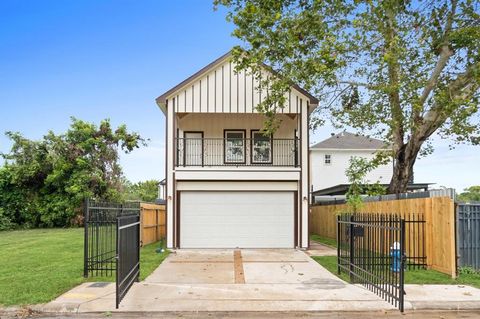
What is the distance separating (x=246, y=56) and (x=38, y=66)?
854 cm

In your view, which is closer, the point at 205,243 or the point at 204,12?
the point at 204,12

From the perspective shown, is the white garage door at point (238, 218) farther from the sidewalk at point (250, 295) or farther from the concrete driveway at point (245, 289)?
the sidewalk at point (250, 295)

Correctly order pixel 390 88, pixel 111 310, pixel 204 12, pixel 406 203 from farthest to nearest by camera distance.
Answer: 1. pixel 204 12
2. pixel 390 88
3. pixel 406 203
4. pixel 111 310

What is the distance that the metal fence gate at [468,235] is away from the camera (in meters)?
11.8

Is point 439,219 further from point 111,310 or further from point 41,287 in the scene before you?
point 41,287

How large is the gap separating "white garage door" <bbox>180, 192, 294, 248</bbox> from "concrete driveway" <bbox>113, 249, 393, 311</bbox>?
14.2 feet

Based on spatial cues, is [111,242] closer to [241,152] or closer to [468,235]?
[468,235]

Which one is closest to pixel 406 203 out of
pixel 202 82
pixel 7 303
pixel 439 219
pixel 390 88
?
pixel 439 219

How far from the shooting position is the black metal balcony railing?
19781mm

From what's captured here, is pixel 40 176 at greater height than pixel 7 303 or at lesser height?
greater

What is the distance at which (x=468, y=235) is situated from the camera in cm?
1180

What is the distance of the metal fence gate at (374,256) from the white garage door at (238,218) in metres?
7.69

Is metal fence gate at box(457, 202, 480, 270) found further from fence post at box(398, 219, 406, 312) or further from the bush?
the bush

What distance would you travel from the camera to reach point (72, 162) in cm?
3025
